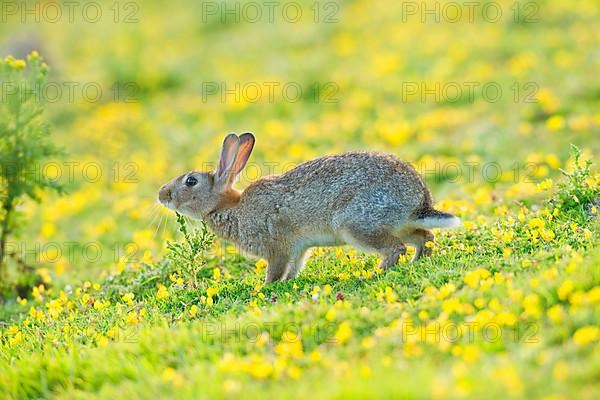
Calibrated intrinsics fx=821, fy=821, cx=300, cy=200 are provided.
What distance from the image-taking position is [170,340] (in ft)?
19.9

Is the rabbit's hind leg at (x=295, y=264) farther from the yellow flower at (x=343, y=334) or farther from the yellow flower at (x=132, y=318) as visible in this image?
the yellow flower at (x=343, y=334)

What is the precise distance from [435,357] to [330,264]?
2833mm

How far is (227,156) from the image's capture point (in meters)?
8.45

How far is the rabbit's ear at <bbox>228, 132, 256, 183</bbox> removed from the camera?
327 inches

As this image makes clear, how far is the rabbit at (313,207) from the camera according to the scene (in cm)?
729

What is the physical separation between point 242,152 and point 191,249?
1.26 metres

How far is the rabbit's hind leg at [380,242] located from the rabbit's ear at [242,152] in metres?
1.58

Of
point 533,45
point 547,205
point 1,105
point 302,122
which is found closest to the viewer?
point 547,205

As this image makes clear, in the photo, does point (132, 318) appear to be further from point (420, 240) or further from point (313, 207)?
point (420, 240)

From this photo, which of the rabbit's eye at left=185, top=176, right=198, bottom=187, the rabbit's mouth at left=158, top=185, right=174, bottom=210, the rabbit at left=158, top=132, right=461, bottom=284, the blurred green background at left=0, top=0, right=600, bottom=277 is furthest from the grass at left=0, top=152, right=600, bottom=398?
the blurred green background at left=0, top=0, right=600, bottom=277

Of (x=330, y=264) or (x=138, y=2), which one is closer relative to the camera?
(x=330, y=264)

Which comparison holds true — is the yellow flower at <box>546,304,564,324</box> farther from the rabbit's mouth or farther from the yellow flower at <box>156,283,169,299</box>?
the rabbit's mouth

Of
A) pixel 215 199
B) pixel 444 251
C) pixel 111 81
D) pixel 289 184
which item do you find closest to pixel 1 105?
pixel 215 199

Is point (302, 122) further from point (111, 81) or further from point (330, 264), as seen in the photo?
point (330, 264)
